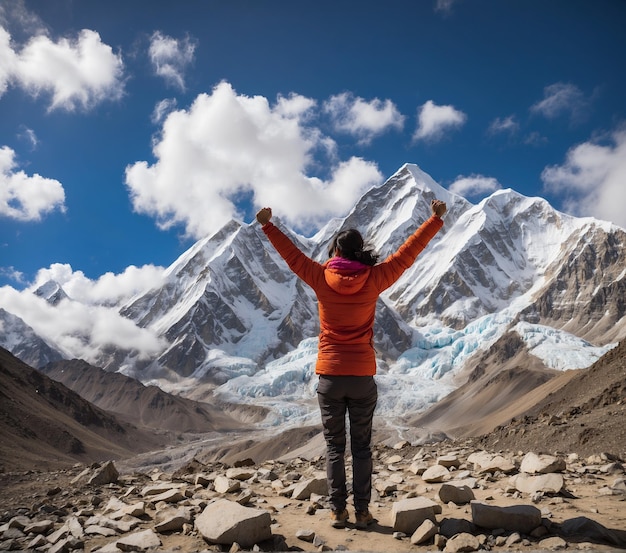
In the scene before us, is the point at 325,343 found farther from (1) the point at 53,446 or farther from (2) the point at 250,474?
(1) the point at 53,446

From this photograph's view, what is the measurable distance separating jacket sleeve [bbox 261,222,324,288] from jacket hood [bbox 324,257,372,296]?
0.12m

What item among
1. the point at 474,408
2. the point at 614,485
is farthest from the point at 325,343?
the point at 474,408

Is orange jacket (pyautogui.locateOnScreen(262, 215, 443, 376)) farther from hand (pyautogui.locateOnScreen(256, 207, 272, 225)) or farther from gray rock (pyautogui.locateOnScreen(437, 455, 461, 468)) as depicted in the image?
gray rock (pyautogui.locateOnScreen(437, 455, 461, 468))

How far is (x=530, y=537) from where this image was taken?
4891mm

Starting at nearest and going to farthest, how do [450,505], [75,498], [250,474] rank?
[450,505], [75,498], [250,474]

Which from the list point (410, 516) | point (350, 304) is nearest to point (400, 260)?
point (350, 304)

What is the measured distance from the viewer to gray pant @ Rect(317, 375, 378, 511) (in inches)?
223

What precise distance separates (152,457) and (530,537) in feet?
341

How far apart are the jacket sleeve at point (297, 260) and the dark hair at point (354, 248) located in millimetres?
337

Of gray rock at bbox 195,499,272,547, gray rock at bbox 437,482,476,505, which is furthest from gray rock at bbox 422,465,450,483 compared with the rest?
gray rock at bbox 195,499,272,547

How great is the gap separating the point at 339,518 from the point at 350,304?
2.31m

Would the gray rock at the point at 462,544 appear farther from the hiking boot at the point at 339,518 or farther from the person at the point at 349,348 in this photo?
the hiking boot at the point at 339,518

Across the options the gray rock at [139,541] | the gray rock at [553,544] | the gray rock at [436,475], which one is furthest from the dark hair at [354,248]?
the gray rock at [436,475]

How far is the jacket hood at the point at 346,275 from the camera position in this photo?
579cm
